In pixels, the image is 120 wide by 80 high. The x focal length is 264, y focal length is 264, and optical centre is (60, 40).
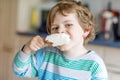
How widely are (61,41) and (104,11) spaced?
1450 millimetres

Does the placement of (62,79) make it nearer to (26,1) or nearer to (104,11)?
(104,11)

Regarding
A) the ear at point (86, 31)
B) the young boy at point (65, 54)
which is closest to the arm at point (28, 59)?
the young boy at point (65, 54)

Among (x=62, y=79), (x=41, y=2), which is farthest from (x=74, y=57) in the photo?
(x=41, y=2)

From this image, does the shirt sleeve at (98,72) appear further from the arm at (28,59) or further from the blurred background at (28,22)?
the blurred background at (28,22)

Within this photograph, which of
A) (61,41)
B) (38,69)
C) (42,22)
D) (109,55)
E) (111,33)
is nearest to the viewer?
(61,41)

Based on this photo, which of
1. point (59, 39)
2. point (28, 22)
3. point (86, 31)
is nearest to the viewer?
point (59, 39)

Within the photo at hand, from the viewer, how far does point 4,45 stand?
2535 mm

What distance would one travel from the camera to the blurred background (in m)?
2.22

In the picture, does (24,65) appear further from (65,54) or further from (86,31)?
(86,31)

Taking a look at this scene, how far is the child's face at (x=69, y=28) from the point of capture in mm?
944

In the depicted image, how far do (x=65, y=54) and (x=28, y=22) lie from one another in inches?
64.3

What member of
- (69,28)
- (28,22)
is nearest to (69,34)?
(69,28)

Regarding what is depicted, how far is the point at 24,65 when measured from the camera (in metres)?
1.00

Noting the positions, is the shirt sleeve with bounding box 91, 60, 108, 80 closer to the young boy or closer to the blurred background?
the young boy
